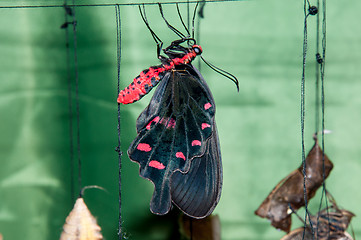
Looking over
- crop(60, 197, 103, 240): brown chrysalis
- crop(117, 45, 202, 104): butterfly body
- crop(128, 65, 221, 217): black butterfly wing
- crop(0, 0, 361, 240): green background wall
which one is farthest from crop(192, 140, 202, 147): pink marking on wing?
crop(0, 0, 361, 240): green background wall

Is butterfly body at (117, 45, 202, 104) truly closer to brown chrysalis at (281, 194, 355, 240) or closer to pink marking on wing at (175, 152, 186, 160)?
pink marking on wing at (175, 152, 186, 160)

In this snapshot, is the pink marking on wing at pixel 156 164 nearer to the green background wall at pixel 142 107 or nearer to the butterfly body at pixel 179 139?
the butterfly body at pixel 179 139

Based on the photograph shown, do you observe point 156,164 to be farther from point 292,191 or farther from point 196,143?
point 292,191

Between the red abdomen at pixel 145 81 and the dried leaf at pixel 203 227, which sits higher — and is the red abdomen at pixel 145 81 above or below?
above

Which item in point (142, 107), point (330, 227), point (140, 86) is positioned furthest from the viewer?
point (142, 107)

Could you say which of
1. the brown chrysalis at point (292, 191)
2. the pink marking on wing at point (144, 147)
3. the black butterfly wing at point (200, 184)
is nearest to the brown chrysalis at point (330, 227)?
the brown chrysalis at point (292, 191)

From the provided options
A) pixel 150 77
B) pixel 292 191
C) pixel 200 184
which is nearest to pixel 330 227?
pixel 292 191
